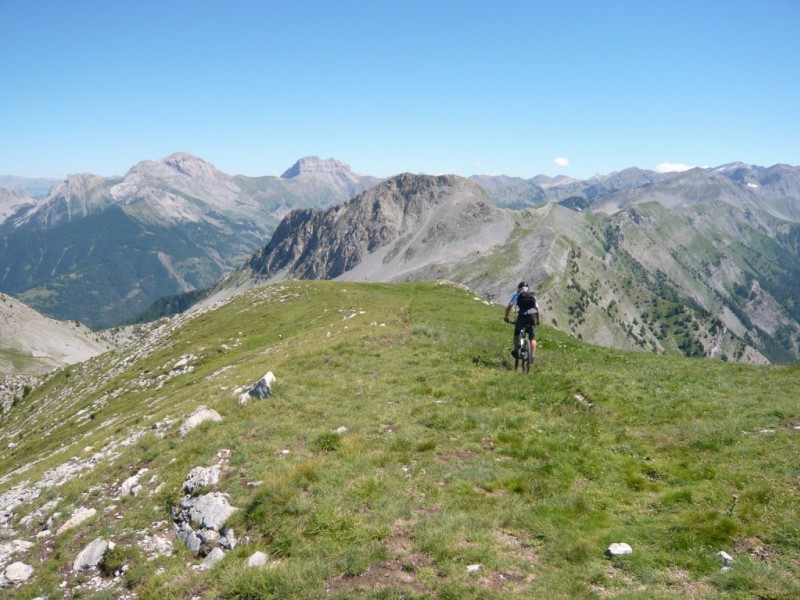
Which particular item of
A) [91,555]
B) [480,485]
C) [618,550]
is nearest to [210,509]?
[91,555]

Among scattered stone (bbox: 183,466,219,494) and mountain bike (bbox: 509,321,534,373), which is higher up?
mountain bike (bbox: 509,321,534,373)

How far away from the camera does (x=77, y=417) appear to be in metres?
55.1

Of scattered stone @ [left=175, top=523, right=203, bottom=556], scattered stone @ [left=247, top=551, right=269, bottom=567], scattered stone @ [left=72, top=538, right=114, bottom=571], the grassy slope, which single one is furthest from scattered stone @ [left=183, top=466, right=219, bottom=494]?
scattered stone @ [left=247, top=551, right=269, bottom=567]

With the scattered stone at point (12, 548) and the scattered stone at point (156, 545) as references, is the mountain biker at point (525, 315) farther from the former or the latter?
the scattered stone at point (12, 548)

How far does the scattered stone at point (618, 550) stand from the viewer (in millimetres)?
9836

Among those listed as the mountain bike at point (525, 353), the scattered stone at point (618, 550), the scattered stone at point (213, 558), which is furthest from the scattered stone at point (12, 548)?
the mountain bike at point (525, 353)

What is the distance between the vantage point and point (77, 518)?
14055 millimetres

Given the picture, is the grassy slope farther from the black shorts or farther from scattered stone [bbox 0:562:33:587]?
the black shorts

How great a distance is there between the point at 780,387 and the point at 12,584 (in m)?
28.0

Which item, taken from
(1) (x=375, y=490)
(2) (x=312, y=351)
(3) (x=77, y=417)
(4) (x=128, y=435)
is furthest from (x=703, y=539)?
(3) (x=77, y=417)

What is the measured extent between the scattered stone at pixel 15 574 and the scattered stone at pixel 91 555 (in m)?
1.28

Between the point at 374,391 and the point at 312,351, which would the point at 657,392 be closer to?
the point at 374,391

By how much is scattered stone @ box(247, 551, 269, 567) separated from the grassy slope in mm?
257

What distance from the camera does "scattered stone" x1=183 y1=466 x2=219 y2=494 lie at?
1360cm
